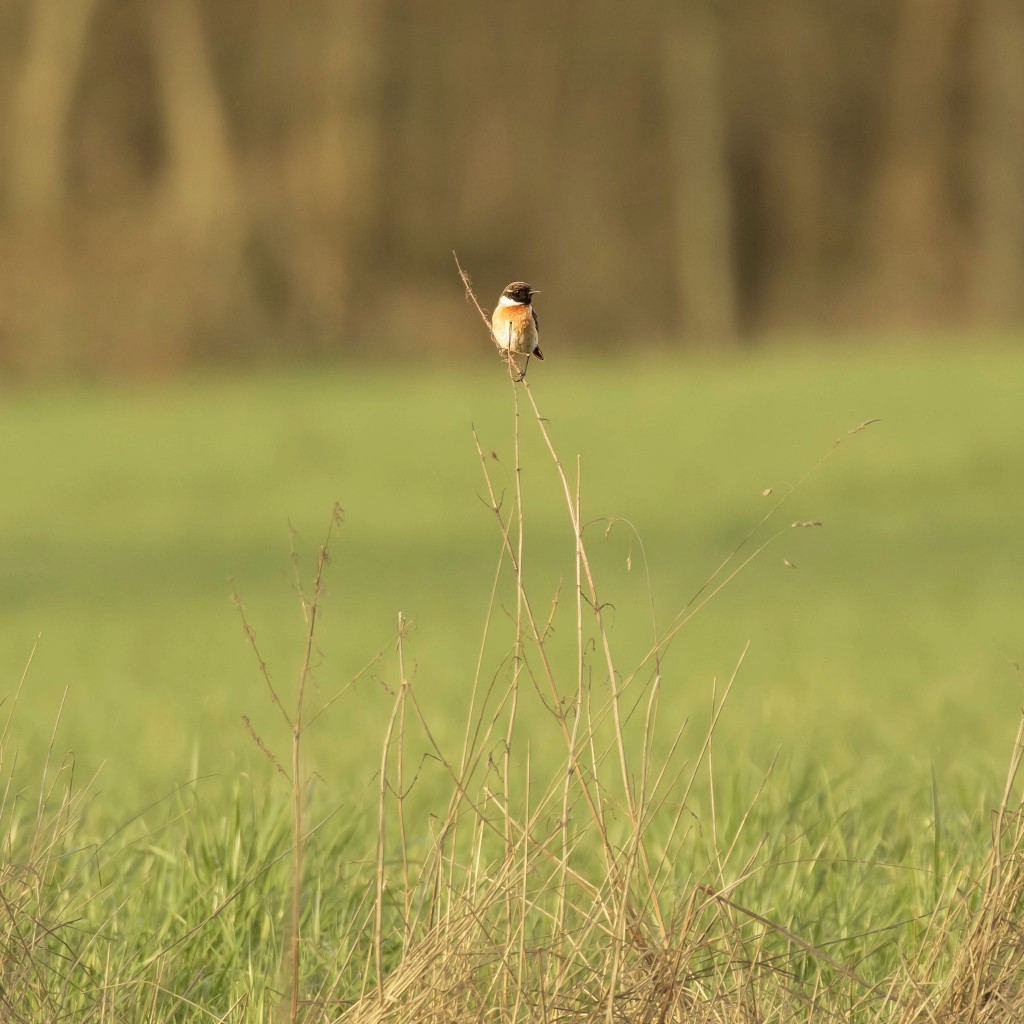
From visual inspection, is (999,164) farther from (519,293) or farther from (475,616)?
(519,293)

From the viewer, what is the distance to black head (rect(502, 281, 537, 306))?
2.56 m

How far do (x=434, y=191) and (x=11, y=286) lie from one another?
718 centimetres

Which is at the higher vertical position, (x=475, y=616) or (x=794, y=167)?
(x=794, y=167)

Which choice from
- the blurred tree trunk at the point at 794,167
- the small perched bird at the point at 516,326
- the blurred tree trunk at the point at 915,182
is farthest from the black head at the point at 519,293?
the blurred tree trunk at the point at 915,182

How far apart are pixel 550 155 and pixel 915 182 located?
6.30 meters

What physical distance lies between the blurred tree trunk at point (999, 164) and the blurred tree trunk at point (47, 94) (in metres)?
15.2

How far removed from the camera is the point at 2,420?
81.8ft

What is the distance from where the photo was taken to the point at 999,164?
98.4 feet

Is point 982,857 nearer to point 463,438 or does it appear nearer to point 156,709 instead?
point 156,709

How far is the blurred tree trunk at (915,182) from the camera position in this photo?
1183 inches

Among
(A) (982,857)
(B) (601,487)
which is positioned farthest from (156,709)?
(B) (601,487)

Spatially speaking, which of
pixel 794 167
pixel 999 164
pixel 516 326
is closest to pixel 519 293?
pixel 516 326

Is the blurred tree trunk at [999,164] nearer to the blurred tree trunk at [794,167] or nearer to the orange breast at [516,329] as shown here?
the blurred tree trunk at [794,167]

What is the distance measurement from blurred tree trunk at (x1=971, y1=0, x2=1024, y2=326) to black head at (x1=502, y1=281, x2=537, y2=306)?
28669 millimetres
